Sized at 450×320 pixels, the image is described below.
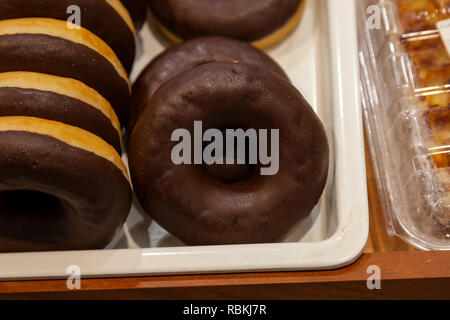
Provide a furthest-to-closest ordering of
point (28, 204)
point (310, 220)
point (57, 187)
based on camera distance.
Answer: point (310, 220), point (28, 204), point (57, 187)

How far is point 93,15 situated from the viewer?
39.7 inches

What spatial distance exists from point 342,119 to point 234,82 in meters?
0.27

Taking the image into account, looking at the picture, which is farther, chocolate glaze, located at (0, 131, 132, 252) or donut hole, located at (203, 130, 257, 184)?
donut hole, located at (203, 130, 257, 184)

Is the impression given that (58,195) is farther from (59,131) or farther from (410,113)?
(410,113)

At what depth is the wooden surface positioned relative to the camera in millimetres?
925

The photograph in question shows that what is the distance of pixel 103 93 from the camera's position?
39.9 inches

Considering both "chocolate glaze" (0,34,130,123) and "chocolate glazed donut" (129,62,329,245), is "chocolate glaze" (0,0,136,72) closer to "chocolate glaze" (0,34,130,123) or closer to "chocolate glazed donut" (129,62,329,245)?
"chocolate glaze" (0,34,130,123)

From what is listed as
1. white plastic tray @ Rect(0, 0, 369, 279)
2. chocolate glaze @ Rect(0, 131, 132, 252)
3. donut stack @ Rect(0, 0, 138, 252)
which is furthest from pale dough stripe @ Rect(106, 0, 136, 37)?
chocolate glaze @ Rect(0, 131, 132, 252)

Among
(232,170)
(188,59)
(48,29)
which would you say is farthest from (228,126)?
(48,29)

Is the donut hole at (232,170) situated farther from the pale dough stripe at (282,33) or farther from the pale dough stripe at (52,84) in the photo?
the pale dough stripe at (282,33)

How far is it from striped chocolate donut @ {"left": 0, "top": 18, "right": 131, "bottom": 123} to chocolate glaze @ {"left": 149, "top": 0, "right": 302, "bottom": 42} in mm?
340

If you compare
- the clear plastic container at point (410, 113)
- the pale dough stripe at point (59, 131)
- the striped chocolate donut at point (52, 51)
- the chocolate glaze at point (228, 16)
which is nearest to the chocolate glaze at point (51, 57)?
the striped chocolate donut at point (52, 51)

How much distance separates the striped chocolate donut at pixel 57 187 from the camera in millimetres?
833
